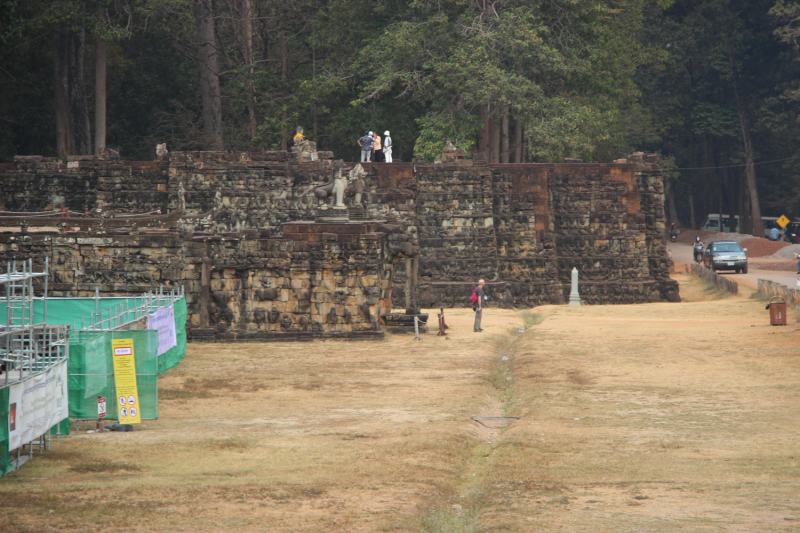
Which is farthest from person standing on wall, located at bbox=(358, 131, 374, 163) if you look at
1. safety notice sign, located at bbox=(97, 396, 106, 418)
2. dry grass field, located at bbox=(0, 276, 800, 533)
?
safety notice sign, located at bbox=(97, 396, 106, 418)

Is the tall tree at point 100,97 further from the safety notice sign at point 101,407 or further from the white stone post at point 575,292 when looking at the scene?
the safety notice sign at point 101,407

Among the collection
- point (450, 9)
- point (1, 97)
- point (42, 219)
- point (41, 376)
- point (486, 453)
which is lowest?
point (486, 453)

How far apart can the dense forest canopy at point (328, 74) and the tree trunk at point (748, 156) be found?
14.0 ft

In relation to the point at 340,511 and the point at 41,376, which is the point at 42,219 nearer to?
the point at 41,376

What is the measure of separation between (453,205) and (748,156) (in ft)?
123

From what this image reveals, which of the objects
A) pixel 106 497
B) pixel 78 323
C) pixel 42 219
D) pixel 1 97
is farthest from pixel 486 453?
pixel 1 97

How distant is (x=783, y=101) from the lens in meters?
66.4

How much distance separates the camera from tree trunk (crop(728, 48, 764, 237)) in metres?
66.8

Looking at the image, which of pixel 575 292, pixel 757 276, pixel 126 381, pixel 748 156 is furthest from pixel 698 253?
pixel 126 381

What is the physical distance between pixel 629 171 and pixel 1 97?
3164 cm

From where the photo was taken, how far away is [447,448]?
47.6ft

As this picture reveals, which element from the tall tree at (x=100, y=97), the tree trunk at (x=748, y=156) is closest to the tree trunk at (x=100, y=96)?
the tall tree at (x=100, y=97)

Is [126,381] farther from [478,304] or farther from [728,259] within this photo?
[728,259]

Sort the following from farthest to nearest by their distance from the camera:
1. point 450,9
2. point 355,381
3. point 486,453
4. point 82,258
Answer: point 450,9 < point 82,258 < point 355,381 < point 486,453
